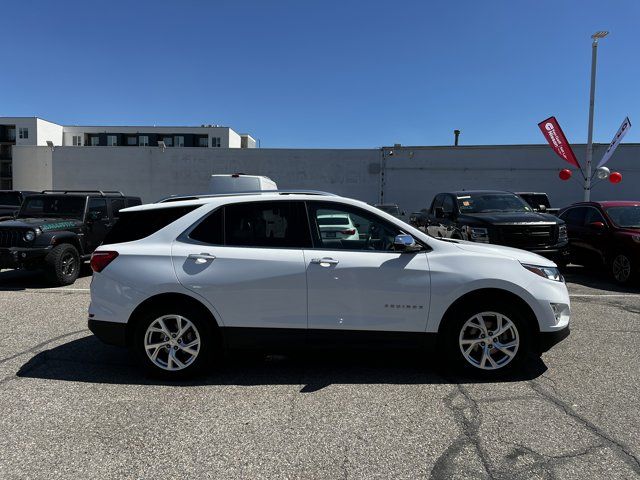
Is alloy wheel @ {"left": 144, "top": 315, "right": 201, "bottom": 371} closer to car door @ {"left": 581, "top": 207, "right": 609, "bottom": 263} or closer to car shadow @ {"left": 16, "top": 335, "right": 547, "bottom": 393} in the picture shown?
car shadow @ {"left": 16, "top": 335, "right": 547, "bottom": 393}

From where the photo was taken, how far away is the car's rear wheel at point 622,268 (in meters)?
8.77

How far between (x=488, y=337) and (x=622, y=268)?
21.4 feet

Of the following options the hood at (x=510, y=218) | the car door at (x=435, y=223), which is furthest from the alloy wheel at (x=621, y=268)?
the car door at (x=435, y=223)

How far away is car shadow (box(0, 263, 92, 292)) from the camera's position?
866cm

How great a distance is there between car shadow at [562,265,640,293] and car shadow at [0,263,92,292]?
10.4 m

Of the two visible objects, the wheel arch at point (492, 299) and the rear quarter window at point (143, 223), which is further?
the rear quarter window at point (143, 223)

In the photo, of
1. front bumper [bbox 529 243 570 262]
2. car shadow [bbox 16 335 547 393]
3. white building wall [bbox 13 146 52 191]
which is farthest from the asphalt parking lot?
white building wall [bbox 13 146 52 191]

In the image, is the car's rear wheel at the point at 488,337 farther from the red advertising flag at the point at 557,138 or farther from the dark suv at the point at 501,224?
the red advertising flag at the point at 557,138

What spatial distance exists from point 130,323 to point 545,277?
377 cm

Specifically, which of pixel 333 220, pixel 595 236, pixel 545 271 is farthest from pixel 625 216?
pixel 333 220

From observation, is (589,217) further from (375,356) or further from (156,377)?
(156,377)

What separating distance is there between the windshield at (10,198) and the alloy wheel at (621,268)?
19.0 m

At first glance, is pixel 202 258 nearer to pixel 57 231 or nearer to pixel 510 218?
pixel 57 231

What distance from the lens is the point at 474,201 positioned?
10180 millimetres
